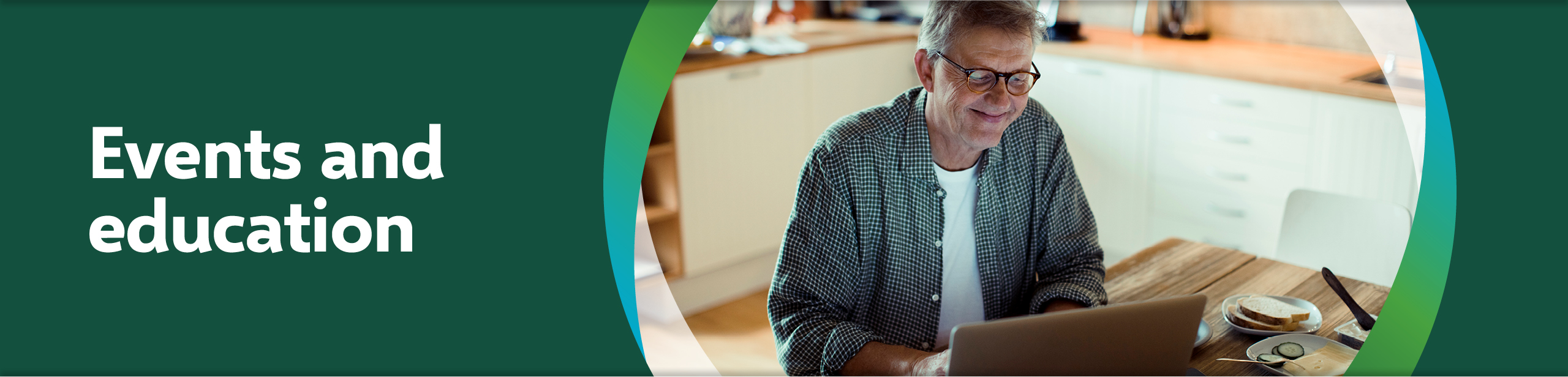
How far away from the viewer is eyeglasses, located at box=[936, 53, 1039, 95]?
5.23 ft

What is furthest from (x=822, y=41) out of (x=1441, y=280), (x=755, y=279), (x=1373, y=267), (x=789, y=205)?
(x=1441, y=280)

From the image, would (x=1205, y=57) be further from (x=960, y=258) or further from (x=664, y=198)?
(x=960, y=258)

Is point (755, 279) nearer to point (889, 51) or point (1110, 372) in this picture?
point (889, 51)

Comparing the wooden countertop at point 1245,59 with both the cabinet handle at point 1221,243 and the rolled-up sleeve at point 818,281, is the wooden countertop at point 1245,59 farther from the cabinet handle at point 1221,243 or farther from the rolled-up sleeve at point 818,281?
the rolled-up sleeve at point 818,281

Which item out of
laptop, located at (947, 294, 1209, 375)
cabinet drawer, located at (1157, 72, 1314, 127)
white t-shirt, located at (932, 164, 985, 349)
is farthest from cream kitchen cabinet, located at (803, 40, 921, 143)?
laptop, located at (947, 294, 1209, 375)

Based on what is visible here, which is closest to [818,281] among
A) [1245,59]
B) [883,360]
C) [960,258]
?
[883,360]

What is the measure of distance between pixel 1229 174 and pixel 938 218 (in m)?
2.06

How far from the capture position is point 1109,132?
371 cm

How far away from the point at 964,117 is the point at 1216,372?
1.59 feet

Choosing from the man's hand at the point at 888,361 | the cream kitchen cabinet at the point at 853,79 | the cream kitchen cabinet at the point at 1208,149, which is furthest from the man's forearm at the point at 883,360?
the cream kitchen cabinet at the point at 853,79

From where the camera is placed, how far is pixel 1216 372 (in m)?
1.46

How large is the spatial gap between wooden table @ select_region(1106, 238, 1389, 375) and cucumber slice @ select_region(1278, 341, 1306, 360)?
45mm

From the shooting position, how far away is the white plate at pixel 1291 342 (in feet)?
4.97

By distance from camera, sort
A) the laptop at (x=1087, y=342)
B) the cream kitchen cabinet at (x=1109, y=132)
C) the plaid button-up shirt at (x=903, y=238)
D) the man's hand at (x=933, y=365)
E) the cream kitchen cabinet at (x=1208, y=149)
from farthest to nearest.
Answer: the cream kitchen cabinet at (x=1109, y=132), the cream kitchen cabinet at (x=1208, y=149), the plaid button-up shirt at (x=903, y=238), the man's hand at (x=933, y=365), the laptop at (x=1087, y=342)
